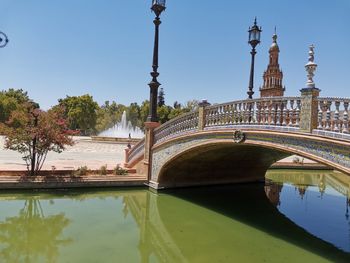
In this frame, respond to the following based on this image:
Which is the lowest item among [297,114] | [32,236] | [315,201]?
[32,236]

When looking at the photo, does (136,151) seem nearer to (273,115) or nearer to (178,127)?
(178,127)

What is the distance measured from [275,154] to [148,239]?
28.7 feet

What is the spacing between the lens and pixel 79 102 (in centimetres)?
5706

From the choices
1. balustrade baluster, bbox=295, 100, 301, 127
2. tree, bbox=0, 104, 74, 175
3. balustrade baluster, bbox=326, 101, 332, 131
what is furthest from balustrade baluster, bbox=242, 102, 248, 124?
tree, bbox=0, 104, 74, 175

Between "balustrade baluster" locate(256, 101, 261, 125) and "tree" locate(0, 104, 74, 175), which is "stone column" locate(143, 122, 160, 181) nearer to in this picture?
"tree" locate(0, 104, 74, 175)

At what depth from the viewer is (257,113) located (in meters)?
8.57

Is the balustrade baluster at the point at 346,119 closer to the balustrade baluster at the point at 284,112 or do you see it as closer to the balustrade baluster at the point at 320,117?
the balustrade baluster at the point at 320,117

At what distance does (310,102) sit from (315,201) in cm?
792

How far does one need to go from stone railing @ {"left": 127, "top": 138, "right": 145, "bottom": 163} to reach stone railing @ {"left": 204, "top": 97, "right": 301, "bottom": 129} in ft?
17.5

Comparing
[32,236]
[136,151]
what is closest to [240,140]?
[32,236]

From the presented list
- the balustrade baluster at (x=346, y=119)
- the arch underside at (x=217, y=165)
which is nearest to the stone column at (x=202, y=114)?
the arch underside at (x=217, y=165)

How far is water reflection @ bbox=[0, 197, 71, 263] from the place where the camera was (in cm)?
649

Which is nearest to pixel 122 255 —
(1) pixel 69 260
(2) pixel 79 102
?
(1) pixel 69 260

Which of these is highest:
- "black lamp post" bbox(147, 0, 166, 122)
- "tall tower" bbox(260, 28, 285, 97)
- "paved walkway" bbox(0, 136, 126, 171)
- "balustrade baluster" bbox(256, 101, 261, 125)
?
"tall tower" bbox(260, 28, 285, 97)
